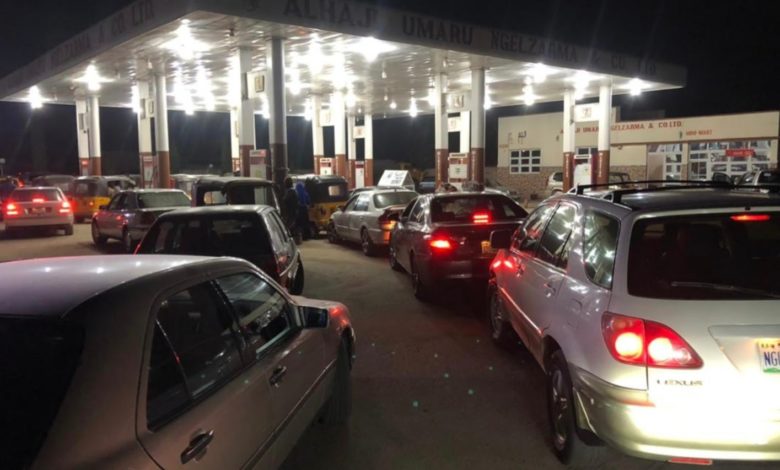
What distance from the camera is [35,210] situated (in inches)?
760

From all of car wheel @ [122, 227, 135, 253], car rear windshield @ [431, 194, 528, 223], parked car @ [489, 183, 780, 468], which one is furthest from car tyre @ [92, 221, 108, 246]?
parked car @ [489, 183, 780, 468]

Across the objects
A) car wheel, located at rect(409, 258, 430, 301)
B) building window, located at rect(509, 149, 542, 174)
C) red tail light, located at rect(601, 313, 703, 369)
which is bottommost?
car wheel, located at rect(409, 258, 430, 301)

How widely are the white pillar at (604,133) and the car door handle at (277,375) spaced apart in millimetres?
26225

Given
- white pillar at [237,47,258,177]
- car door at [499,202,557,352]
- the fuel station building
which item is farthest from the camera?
white pillar at [237,47,258,177]

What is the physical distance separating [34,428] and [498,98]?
3262 cm

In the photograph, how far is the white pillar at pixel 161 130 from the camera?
2403 cm

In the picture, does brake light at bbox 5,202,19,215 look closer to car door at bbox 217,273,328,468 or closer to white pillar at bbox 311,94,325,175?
white pillar at bbox 311,94,325,175

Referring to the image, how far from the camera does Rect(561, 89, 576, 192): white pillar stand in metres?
28.9

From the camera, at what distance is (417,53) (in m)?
20.3

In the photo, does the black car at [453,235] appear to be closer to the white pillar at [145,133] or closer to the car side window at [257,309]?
the car side window at [257,309]

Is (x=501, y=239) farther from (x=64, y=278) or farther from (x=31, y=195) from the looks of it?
(x=31, y=195)

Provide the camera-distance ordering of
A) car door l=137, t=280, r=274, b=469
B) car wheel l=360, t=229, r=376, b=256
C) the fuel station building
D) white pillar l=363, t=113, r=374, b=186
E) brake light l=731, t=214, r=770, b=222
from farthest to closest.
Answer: white pillar l=363, t=113, r=374, b=186
the fuel station building
car wheel l=360, t=229, r=376, b=256
brake light l=731, t=214, r=770, b=222
car door l=137, t=280, r=274, b=469

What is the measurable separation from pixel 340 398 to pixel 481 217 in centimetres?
523

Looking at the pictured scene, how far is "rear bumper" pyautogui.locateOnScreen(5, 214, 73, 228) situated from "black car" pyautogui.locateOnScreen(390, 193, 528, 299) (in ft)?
44.6
